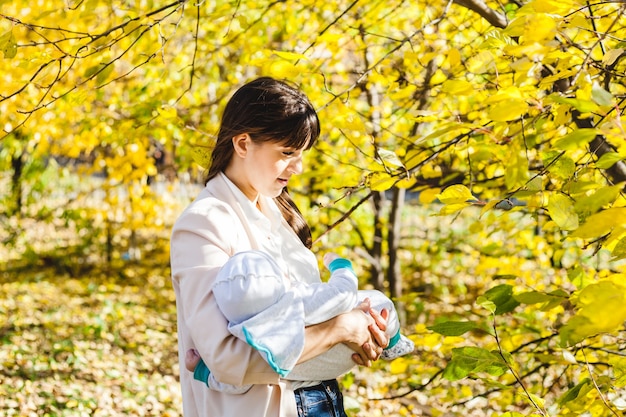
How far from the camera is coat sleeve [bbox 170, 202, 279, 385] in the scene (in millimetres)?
1232

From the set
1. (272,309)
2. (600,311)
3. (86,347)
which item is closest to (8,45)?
(272,309)

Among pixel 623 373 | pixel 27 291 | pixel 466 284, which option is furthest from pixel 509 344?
pixel 27 291

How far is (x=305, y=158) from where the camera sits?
4949mm

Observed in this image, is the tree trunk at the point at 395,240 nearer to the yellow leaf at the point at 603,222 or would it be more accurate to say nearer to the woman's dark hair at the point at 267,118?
the woman's dark hair at the point at 267,118

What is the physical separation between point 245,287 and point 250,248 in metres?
0.26

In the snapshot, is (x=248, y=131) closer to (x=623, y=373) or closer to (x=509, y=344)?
(x=623, y=373)

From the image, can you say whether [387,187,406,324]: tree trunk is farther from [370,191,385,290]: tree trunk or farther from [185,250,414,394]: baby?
[185,250,414,394]: baby

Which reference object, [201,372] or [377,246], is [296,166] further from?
[377,246]

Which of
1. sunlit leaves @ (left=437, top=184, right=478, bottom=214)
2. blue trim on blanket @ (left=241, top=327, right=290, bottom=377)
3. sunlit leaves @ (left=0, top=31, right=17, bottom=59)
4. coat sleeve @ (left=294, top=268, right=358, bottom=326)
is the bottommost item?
blue trim on blanket @ (left=241, top=327, right=290, bottom=377)

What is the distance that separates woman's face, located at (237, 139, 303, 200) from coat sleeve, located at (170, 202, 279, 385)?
0.37 ft

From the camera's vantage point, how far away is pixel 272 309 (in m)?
1.21

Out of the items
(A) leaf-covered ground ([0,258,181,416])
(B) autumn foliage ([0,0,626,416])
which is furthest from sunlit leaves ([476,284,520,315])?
(A) leaf-covered ground ([0,258,181,416])

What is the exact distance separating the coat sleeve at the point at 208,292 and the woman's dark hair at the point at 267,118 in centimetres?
18

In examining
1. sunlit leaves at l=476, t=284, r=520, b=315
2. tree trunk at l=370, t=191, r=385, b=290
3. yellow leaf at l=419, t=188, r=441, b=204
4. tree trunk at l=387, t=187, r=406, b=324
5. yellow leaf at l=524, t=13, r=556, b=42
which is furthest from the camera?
tree trunk at l=370, t=191, r=385, b=290
